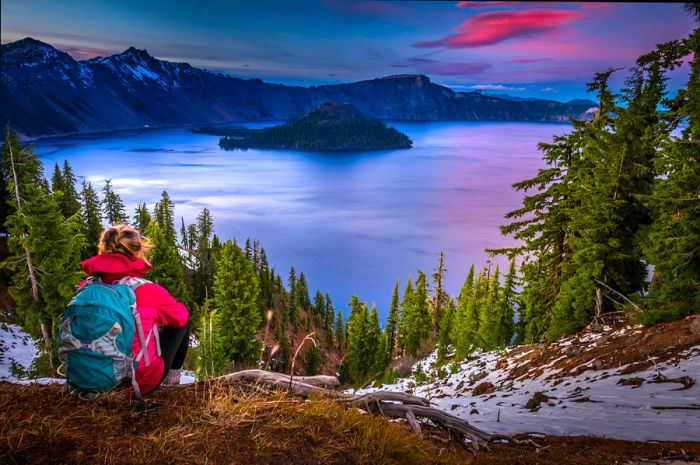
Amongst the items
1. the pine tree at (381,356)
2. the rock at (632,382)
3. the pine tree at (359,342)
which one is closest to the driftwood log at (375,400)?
the rock at (632,382)

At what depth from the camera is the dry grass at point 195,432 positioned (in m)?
2.74

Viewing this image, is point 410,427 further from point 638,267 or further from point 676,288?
point 638,267

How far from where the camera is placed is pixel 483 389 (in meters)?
10.5

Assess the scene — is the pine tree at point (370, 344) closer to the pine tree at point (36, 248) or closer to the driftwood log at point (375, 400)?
the pine tree at point (36, 248)

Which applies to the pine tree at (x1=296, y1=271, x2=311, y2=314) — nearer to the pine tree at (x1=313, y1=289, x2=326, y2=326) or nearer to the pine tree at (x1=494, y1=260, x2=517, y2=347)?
the pine tree at (x1=313, y1=289, x2=326, y2=326)

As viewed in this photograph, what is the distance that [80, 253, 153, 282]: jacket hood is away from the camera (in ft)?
11.2

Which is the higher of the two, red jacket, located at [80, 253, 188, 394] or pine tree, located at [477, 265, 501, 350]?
red jacket, located at [80, 253, 188, 394]

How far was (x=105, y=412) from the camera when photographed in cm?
323

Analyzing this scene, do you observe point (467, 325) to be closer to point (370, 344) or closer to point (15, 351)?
point (370, 344)

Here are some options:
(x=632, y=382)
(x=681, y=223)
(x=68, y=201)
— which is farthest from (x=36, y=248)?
(x=68, y=201)

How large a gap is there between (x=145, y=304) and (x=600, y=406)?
7.33 meters

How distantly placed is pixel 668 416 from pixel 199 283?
189ft

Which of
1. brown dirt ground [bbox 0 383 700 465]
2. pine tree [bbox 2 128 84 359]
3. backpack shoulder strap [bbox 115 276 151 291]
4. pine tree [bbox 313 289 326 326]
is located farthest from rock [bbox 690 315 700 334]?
pine tree [bbox 313 289 326 326]

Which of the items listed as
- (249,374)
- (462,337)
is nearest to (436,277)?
(462,337)
